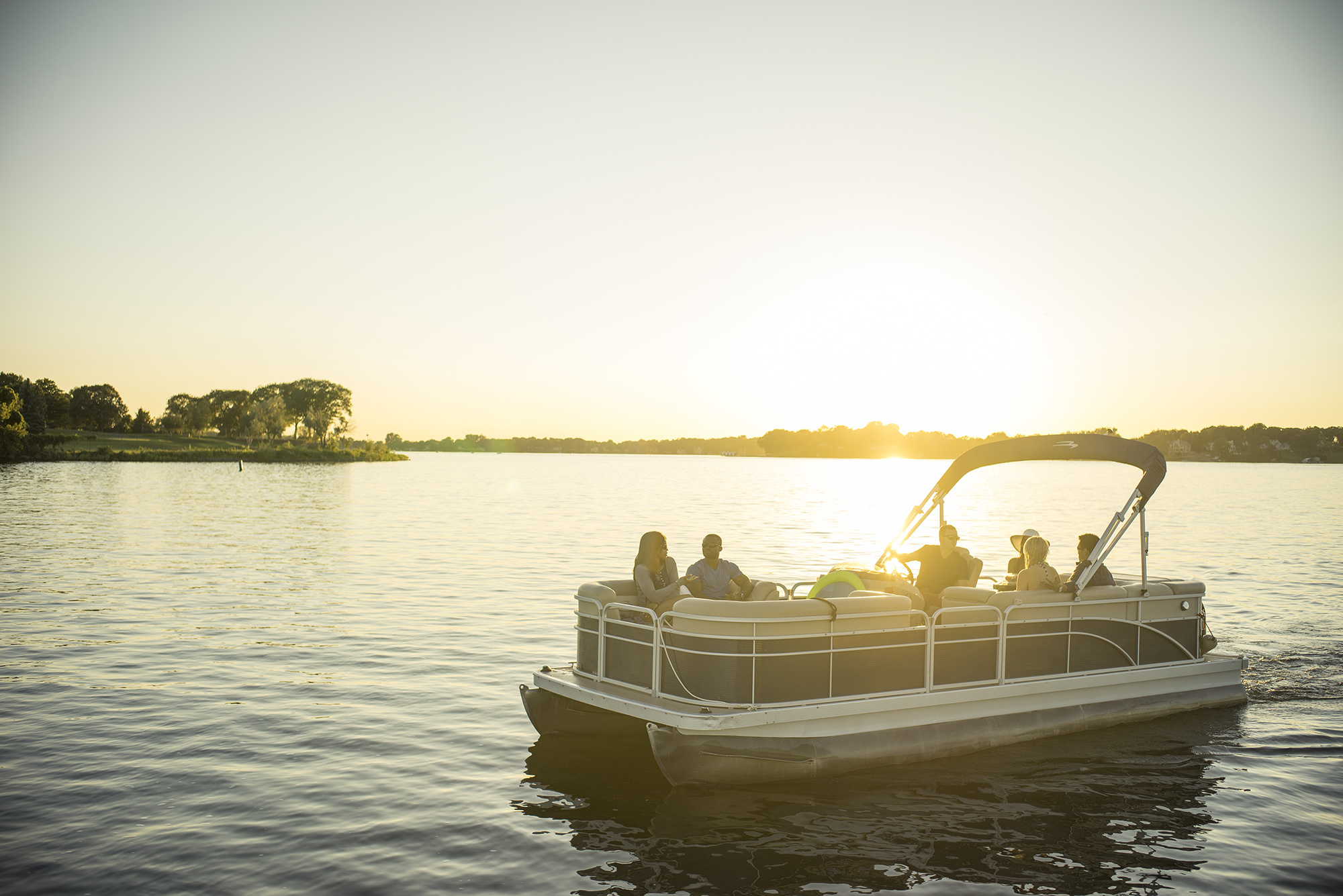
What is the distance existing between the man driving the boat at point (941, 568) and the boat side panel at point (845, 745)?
1609mm

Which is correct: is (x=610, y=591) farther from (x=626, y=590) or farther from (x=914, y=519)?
(x=914, y=519)

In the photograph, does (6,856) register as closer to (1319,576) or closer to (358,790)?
(358,790)

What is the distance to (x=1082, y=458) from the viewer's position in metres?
11.7

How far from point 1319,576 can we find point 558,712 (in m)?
24.5

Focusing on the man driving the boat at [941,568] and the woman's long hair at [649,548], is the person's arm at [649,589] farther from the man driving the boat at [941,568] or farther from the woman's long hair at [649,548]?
the man driving the boat at [941,568]

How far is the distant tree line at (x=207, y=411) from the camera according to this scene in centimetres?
12950

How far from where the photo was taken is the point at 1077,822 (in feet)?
26.8

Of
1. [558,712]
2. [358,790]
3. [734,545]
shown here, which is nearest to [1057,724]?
[558,712]

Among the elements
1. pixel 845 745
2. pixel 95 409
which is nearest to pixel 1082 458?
pixel 845 745

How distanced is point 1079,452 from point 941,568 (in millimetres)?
2357

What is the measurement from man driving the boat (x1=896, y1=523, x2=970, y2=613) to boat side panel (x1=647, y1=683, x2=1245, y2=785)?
161cm

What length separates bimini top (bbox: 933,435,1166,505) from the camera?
35.4ft

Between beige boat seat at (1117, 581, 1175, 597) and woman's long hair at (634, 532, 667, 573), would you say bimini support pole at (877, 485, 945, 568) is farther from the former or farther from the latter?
woman's long hair at (634, 532, 667, 573)

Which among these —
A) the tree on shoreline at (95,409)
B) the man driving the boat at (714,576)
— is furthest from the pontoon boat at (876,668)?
the tree on shoreline at (95,409)
